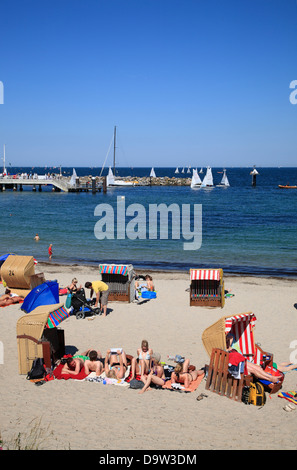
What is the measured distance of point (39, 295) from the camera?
43.0 ft

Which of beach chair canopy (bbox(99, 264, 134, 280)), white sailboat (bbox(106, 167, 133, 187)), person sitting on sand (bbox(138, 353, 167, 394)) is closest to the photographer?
person sitting on sand (bbox(138, 353, 167, 394))

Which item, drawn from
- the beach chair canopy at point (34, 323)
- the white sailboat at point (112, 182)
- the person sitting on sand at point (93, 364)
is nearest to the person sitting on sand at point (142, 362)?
the person sitting on sand at point (93, 364)

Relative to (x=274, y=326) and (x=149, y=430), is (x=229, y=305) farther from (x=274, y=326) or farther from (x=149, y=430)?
(x=149, y=430)

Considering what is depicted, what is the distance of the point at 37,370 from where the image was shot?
28.2 ft

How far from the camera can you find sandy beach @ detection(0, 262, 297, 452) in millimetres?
6598

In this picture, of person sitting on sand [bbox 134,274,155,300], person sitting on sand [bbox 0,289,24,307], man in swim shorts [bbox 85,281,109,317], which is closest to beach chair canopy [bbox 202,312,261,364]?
man in swim shorts [bbox 85,281,109,317]

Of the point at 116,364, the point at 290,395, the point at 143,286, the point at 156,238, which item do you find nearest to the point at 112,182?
the point at 156,238

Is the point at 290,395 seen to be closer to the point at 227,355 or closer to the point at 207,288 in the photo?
the point at 227,355

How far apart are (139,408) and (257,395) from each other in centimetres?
216

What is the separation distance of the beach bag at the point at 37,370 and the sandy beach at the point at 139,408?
0.18 meters

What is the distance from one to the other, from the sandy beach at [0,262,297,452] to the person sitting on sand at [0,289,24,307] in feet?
5.09

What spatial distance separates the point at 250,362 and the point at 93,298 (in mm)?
6667

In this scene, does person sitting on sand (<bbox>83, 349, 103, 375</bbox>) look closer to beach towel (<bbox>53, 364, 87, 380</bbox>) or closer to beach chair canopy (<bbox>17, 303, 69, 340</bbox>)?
beach towel (<bbox>53, 364, 87, 380</bbox>)
